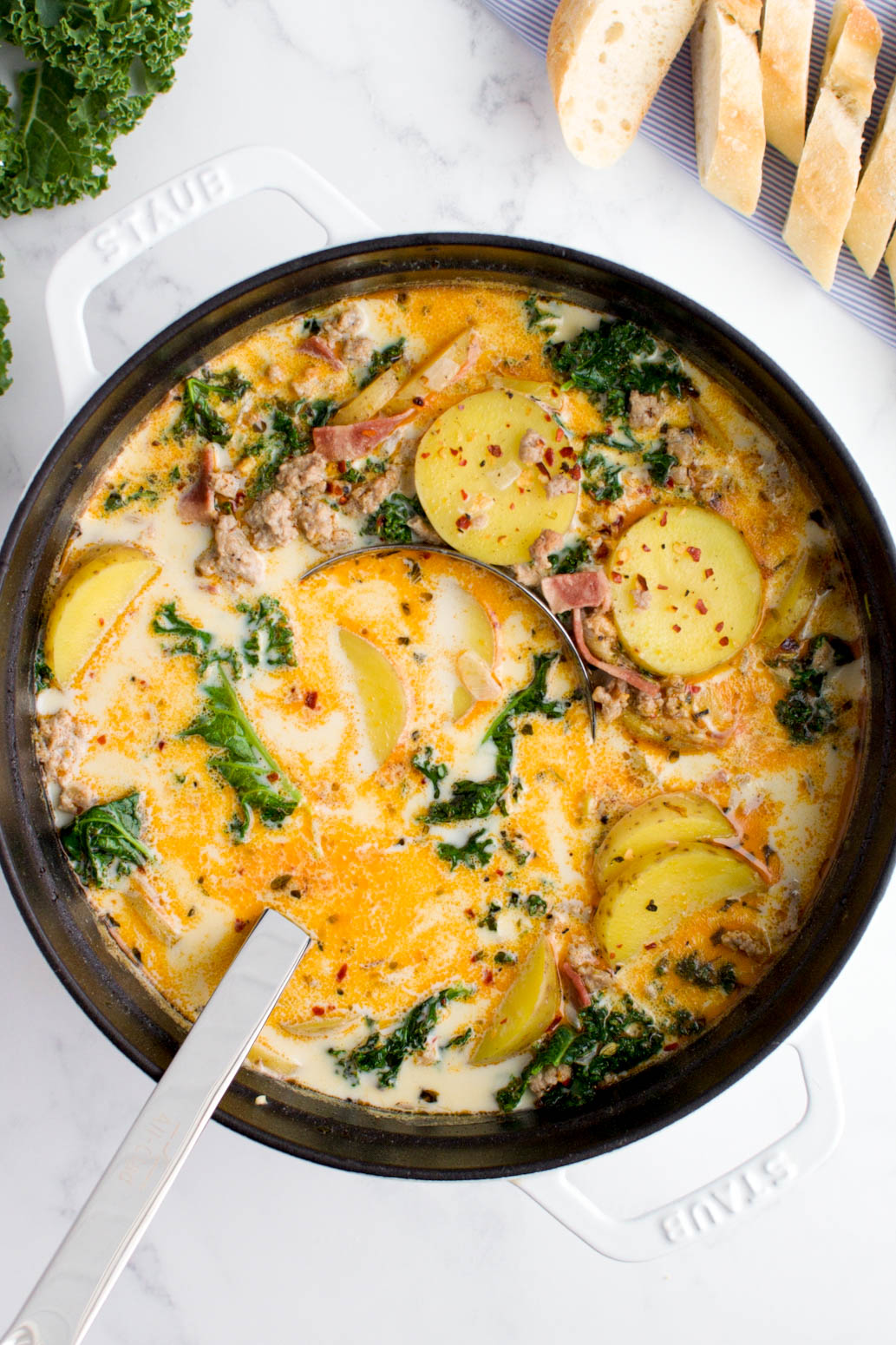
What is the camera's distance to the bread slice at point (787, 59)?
253 cm

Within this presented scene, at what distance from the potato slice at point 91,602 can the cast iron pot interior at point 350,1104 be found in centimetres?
8

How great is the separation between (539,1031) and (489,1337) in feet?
3.40

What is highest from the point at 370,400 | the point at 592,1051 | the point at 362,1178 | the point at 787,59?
the point at 787,59

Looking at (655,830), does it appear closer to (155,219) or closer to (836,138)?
(836,138)

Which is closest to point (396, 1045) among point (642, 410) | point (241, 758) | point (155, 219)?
point (241, 758)

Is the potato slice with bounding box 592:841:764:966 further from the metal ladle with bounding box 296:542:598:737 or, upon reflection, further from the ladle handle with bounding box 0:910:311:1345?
the ladle handle with bounding box 0:910:311:1345

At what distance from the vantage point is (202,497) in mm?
2535

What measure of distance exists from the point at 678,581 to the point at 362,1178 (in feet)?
6.21

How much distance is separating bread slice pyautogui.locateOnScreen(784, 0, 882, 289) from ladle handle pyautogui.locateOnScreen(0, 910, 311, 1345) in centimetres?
228

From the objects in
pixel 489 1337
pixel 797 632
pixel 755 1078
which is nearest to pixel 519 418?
pixel 797 632

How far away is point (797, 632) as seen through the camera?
261cm

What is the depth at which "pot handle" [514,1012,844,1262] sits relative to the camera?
2.46 m

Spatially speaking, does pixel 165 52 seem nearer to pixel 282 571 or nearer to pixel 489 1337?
pixel 282 571

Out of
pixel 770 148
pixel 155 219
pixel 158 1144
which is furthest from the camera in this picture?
pixel 770 148
